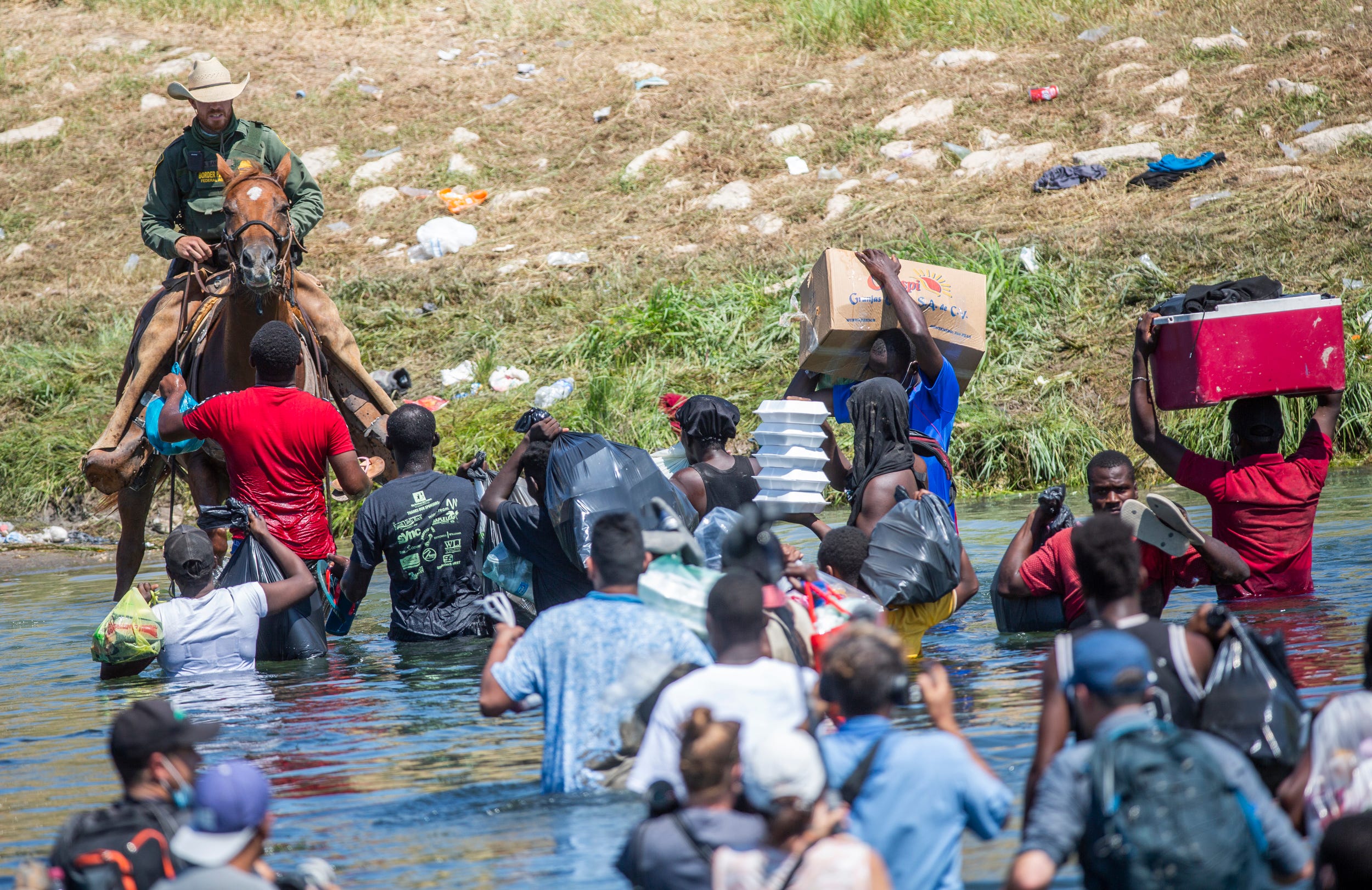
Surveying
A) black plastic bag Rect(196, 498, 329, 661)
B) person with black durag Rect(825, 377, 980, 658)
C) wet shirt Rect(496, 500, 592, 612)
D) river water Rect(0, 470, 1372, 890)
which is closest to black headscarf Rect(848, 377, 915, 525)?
person with black durag Rect(825, 377, 980, 658)

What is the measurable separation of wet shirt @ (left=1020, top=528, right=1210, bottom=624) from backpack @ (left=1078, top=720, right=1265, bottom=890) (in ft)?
12.0

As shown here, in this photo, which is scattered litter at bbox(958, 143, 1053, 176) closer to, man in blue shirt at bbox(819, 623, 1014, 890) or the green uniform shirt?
the green uniform shirt

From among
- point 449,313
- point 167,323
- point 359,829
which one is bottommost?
point 449,313

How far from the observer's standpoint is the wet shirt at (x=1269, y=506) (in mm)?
7734

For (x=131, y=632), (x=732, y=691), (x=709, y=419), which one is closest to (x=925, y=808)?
(x=732, y=691)

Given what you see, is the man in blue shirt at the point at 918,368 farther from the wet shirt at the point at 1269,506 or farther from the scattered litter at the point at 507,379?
the scattered litter at the point at 507,379

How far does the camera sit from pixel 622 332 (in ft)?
55.6

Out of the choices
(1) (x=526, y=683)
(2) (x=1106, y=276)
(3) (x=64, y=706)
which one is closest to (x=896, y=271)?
(1) (x=526, y=683)

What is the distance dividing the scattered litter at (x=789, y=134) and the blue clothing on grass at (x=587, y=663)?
16866 millimetres

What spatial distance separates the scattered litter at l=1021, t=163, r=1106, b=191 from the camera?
18.5 meters

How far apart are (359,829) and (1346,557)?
6.88 m

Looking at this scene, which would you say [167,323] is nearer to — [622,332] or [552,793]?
[552,793]

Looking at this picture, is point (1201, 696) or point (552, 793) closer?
point (1201, 696)

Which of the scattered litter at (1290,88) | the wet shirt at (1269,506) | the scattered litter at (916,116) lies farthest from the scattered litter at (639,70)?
the wet shirt at (1269,506)
